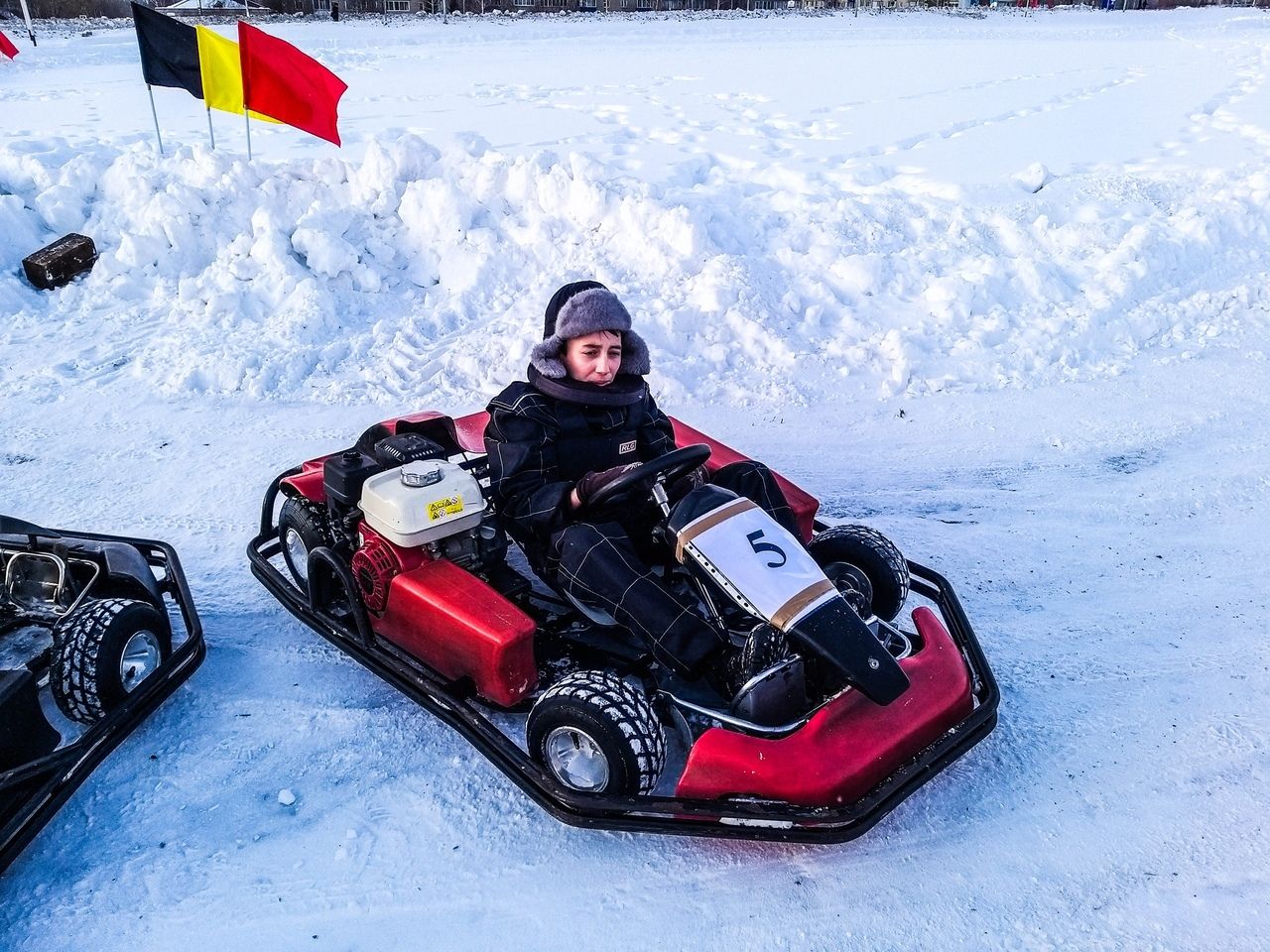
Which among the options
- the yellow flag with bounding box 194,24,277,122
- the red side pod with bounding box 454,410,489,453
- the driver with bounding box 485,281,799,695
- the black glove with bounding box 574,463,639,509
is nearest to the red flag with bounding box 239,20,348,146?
the yellow flag with bounding box 194,24,277,122

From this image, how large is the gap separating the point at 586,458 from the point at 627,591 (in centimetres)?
78

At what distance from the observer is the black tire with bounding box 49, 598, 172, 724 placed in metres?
→ 3.04

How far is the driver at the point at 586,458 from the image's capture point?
10.3 feet

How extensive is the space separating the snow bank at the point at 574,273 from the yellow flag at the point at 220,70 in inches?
23.3

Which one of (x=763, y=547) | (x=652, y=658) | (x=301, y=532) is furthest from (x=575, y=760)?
(x=301, y=532)

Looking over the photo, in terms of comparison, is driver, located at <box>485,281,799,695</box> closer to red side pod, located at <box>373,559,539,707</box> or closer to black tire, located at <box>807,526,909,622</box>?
black tire, located at <box>807,526,909,622</box>

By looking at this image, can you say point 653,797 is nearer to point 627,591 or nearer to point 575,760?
point 575,760

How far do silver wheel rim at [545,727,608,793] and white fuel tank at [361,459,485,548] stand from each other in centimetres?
89

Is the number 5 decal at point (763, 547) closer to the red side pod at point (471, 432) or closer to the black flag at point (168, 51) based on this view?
the red side pod at point (471, 432)

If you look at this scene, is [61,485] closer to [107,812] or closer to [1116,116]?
[107,812]

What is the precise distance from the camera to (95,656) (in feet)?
10.0

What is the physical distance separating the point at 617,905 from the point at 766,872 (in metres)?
0.45

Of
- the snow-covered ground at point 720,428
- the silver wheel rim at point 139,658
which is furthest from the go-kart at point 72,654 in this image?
the snow-covered ground at point 720,428

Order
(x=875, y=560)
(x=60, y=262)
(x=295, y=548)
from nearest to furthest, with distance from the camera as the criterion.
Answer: (x=875, y=560) < (x=295, y=548) < (x=60, y=262)
